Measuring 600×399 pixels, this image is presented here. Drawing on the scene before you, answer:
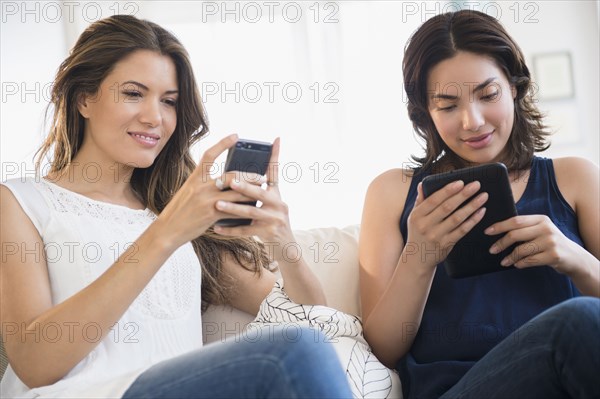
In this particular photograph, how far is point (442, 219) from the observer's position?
1535 millimetres

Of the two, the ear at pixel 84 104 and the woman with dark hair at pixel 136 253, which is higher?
the ear at pixel 84 104

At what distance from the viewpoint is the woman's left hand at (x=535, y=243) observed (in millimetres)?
1498

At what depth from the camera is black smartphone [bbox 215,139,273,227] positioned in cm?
136

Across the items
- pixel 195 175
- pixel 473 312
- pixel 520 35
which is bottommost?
pixel 473 312

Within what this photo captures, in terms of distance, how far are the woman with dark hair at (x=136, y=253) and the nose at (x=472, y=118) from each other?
493 millimetres

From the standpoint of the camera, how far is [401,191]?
5.87 feet

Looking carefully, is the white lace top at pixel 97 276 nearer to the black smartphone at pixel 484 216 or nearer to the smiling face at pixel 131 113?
the smiling face at pixel 131 113

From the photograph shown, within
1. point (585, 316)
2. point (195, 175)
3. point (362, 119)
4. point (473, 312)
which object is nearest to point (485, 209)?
point (473, 312)

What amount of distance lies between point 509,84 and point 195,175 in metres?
0.86

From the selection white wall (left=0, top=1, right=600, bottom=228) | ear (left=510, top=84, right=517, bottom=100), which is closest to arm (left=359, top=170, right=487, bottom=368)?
ear (left=510, top=84, right=517, bottom=100)

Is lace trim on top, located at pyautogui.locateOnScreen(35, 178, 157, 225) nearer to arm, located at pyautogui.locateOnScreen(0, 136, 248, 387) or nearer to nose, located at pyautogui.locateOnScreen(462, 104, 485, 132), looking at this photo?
arm, located at pyautogui.locateOnScreen(0, 136, 248, 387)

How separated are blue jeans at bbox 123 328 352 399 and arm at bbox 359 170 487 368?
1.61ft

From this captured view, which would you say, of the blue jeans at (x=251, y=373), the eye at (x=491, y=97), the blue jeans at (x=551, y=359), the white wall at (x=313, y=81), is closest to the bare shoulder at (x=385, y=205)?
the eye at (x=491, y=97)

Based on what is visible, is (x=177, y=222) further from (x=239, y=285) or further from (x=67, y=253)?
(x=239, y=285)
